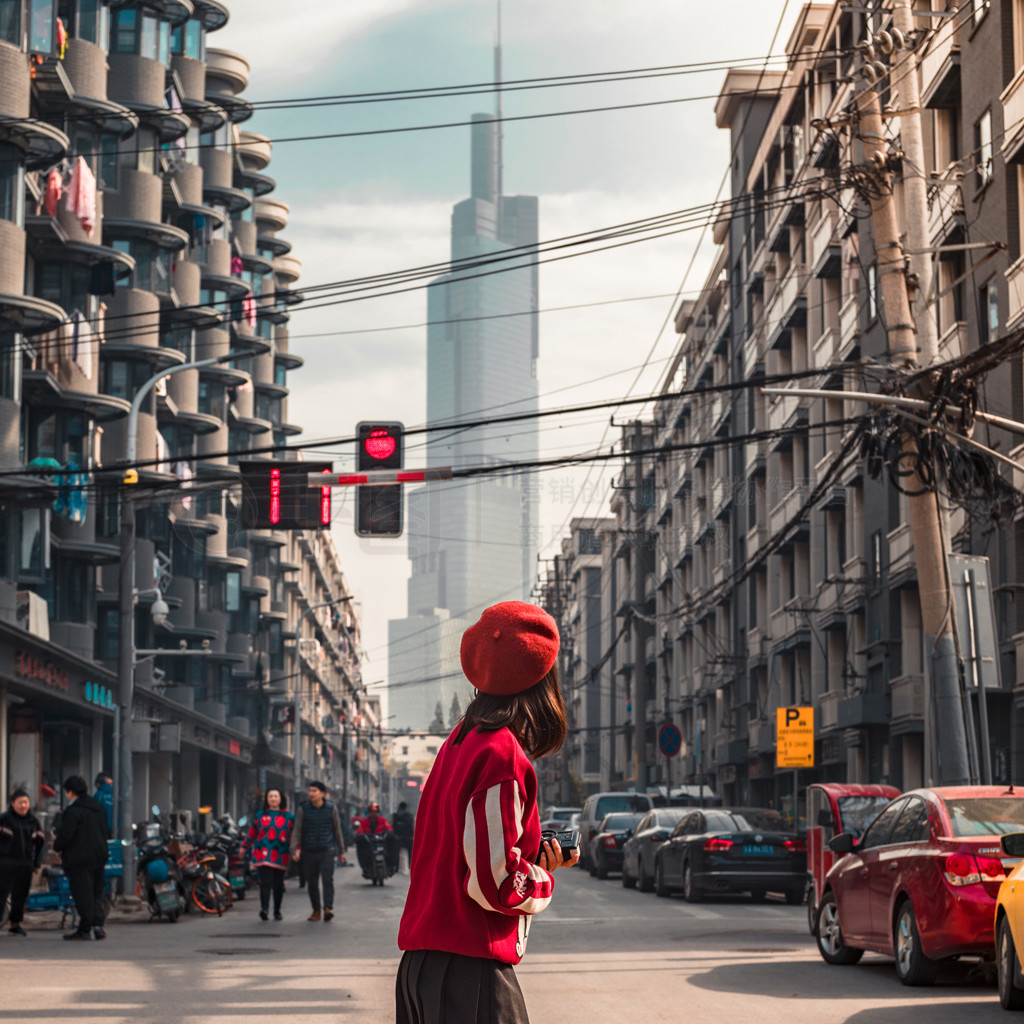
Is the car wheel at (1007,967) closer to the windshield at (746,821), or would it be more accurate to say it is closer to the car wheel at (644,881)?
the windshield at (746,821)

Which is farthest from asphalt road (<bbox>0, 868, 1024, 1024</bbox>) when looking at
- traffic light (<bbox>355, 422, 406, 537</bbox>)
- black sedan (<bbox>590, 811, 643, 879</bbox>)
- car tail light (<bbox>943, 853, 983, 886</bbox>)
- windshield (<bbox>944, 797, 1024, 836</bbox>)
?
black sedan (<bbox>590, 811, 643, 879</bbox>)

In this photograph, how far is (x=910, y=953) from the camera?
12.5 meters

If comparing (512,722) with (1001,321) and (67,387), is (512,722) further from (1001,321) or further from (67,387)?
(67,387)

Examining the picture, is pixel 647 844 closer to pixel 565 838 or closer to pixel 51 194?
pixel 51 194

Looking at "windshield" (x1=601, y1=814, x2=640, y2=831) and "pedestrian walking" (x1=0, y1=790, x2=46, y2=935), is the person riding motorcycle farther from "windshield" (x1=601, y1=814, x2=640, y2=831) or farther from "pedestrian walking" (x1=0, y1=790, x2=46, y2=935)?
"pedestrian walking" (x1=0, y1=790, x2=46, y2=935)

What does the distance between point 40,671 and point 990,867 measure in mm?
25563

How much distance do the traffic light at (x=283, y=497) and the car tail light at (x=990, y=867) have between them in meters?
11.2

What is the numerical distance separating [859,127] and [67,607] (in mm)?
29471

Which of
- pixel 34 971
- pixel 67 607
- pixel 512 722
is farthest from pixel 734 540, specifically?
pixel 512 722

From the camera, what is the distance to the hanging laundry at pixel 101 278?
41219 mm

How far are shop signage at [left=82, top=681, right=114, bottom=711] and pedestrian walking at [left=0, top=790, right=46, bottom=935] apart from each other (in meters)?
19.7

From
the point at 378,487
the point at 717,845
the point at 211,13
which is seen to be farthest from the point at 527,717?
the point at 211,13

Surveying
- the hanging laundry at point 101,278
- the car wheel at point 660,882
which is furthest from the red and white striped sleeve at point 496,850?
the hanging laundry at point 101,278

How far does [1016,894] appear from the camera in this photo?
10.4m
